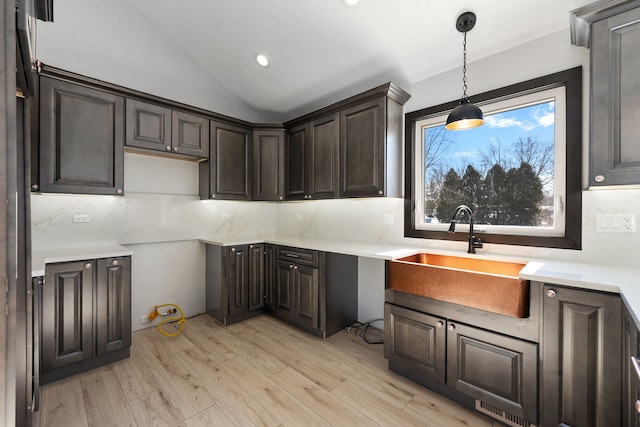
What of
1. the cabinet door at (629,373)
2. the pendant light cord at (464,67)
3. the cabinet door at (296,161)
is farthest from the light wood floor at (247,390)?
the pendant light cord at (464,67)

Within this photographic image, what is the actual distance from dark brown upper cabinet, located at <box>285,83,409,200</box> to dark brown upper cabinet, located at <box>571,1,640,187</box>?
4.27ft

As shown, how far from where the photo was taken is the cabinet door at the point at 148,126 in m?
2.53

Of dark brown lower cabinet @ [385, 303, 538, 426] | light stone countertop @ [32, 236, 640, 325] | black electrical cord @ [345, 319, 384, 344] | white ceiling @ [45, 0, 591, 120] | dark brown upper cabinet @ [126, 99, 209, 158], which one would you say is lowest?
black electrical cord @ [345, 319, 384, 344]

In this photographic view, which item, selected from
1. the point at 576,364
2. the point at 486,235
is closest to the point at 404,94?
the point at 486,235

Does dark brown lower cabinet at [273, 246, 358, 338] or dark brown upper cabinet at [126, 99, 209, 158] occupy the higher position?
dark brown upper cabinet at [126, 99, 209, 158]

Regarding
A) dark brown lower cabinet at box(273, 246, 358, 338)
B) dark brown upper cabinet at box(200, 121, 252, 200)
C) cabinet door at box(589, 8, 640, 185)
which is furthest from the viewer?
dark brown upper cabinet at box(200, 121, 252, 200)

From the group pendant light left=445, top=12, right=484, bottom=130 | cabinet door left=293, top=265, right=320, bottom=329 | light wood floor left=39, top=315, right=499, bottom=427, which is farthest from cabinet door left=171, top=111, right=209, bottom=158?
pendant light left=445, top=12, right=484, bottom=130

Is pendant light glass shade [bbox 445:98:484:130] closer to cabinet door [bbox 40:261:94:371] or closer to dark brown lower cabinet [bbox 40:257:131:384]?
dark brown lower cabinet [bbox 40:257:131:384]

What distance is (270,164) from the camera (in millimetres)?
3438

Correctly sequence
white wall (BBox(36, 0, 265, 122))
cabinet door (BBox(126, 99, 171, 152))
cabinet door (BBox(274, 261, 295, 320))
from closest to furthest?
white wall (BBox(36, 0, 265, 122)) < cabinet door (BBox(126, 99, 171, 152)) < cabinet door (BBox(274, 261, 295, 320))

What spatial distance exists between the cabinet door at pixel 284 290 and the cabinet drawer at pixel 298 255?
2.8 inches

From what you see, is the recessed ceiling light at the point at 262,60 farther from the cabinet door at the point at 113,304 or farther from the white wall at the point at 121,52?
the cabinet door at the point at 113,304

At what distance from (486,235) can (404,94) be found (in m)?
1.44

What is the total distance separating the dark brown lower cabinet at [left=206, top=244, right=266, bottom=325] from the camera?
9.68 feet
